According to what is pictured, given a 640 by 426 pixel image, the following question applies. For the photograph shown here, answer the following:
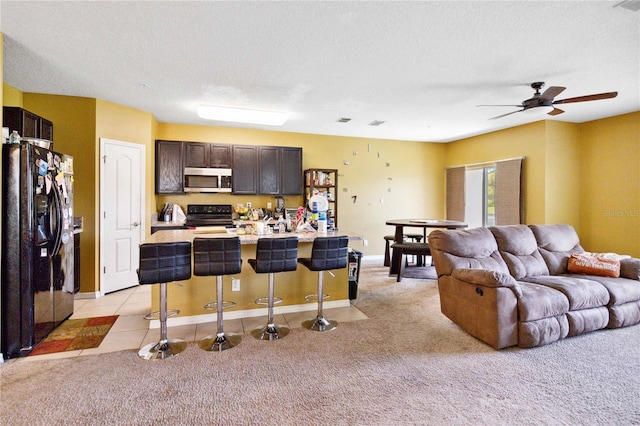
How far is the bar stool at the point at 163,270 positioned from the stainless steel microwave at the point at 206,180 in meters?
3.16

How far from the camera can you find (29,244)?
2783mm

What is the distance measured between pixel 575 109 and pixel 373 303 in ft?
13.5

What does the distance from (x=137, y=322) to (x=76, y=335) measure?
52 centimetres

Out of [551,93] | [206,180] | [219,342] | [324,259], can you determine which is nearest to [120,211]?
[206,180]

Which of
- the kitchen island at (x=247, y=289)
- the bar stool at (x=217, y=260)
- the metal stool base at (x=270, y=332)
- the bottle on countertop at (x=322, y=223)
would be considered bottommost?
the metal stool base at (x=270, y=332)

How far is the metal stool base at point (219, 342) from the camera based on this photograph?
289cm

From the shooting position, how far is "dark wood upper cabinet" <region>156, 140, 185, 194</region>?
5.54 metres

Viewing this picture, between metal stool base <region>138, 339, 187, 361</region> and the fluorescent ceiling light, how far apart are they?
3.12 meters

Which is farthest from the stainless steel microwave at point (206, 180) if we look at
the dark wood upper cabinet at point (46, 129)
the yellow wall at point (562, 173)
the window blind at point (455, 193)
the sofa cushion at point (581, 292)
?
the yellow wall at point (562, 173)

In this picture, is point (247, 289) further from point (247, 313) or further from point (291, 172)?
point (291, 172)

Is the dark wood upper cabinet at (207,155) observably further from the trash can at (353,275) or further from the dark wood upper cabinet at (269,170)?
the trash can at (353,275)

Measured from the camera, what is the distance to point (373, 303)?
4180 mm

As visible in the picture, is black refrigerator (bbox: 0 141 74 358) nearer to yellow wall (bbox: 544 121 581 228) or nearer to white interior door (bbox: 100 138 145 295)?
white interior door (bbox: 100 138 145 295)

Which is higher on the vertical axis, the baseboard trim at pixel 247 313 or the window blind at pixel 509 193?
the window blind at pixel 509 193
